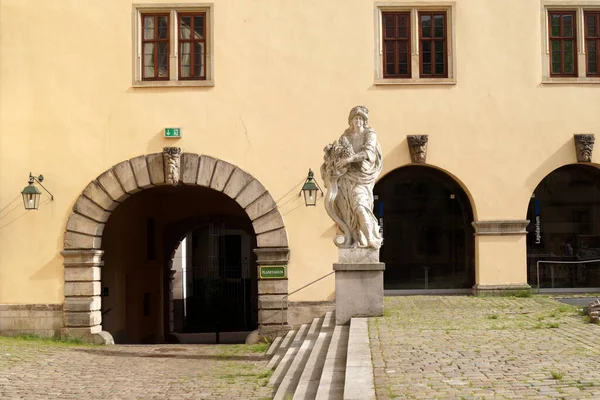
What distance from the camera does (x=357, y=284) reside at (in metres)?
12.1

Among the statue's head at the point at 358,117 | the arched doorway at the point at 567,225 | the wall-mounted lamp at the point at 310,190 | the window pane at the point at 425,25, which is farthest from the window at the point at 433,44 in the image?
the statue's head at the point at 358,117

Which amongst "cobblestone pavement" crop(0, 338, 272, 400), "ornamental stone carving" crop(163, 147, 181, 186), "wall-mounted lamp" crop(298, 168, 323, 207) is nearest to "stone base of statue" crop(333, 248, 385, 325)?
"cobblestone pavement" crop(0, 338, 272, 400)

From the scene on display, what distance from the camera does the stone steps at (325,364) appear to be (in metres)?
7.29

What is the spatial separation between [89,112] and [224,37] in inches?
116

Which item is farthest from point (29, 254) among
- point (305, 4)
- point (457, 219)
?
point (457, 219)

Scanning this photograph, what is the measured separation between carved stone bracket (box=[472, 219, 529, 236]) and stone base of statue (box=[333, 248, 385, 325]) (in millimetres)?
4558

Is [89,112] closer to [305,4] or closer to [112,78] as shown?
[112,78]

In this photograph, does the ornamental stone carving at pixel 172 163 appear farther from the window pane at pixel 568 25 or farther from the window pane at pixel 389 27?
the window pane at pixel 568 25

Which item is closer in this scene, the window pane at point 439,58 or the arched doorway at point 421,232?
the window pane at point 439,58

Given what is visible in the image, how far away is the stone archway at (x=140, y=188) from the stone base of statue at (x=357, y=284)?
3.86 metres

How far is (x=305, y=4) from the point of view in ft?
53.3

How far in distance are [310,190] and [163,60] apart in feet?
12.6

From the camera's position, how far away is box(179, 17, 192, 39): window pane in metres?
16.4

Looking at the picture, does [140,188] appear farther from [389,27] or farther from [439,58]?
[439,58]
